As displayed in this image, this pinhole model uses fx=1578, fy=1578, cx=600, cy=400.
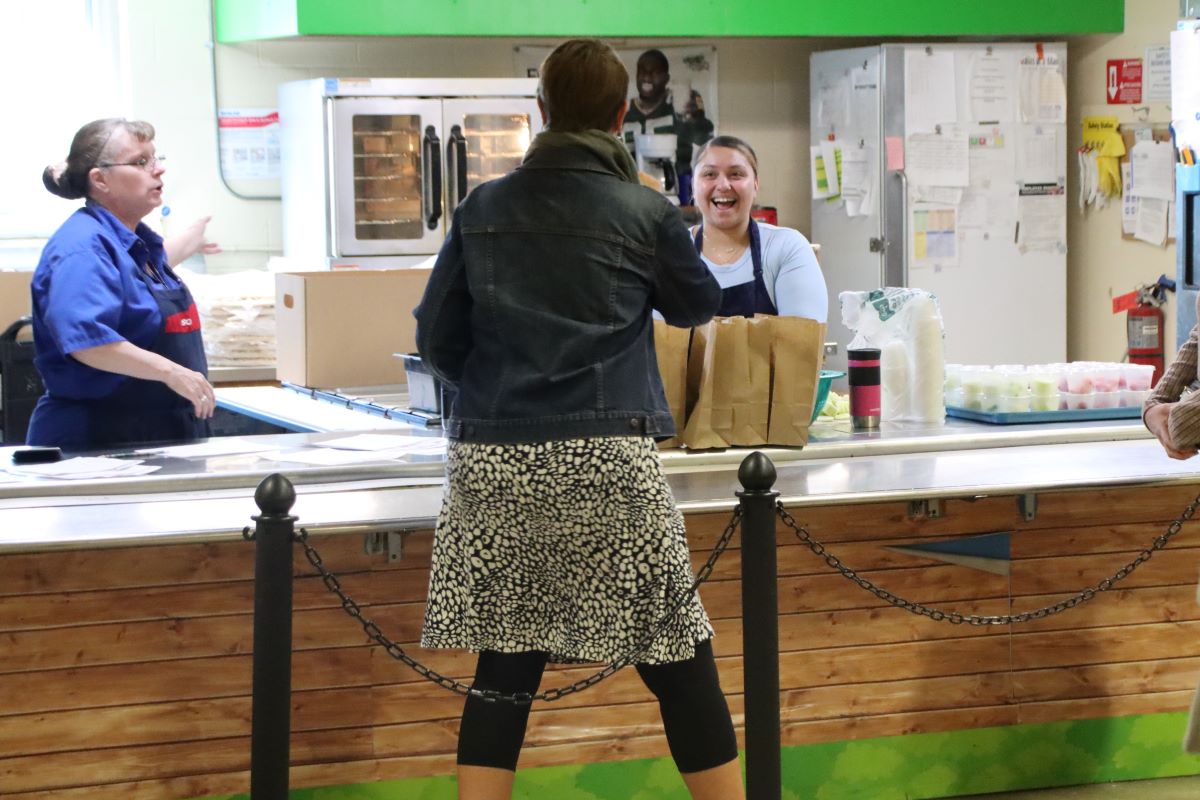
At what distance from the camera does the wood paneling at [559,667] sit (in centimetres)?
297

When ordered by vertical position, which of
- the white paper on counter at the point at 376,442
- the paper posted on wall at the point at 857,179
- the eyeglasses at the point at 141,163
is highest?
the paper posted on wall at the point at 857,179

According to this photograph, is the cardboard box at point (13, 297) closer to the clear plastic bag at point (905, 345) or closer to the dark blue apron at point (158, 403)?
the dark blue apron at point (158, 403)

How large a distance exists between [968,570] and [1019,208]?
4.22 metres

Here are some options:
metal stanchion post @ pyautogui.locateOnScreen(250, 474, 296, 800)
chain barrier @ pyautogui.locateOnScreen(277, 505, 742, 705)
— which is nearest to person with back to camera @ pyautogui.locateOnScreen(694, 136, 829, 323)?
chain barrier @ pyautogui.locateOnScreen(277, 505, 742, 705)

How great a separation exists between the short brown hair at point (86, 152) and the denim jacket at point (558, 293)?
1722 mm

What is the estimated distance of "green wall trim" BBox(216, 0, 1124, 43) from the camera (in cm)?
643

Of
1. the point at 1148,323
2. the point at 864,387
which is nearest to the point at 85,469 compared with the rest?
the point at 864,387

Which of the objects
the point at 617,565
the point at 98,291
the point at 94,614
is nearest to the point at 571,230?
the point at 617,565

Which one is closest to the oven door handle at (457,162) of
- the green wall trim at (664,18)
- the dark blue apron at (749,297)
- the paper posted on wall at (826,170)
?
the green wall trim at (664,18)

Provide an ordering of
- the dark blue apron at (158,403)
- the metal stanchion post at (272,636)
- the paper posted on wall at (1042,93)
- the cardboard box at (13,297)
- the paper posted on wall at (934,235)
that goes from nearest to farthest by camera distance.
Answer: the metal stanchion post at (272,636), the dark blue apron at (158,403), the cardboard box at (13,297), the paper posted on wall at (934,235), the paper posted on wall at (1042,93)

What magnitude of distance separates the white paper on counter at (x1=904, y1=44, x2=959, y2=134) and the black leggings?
15.7 ft

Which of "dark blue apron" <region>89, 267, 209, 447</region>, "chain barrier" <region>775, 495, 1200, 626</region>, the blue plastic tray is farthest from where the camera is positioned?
"dark blue apron" <region>89, 267, 209, 447</region>

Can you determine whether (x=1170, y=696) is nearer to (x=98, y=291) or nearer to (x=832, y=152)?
(x=98, y=291)

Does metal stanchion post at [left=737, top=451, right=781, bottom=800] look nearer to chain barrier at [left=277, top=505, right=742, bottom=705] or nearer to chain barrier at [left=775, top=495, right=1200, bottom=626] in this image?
chain barrier at [left=277, top=505, right=742, bottom=705]
